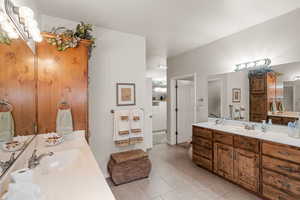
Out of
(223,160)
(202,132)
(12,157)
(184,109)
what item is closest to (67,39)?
(12,157)

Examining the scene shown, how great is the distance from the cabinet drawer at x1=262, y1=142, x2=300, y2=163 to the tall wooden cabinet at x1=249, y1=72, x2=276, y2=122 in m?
0.71

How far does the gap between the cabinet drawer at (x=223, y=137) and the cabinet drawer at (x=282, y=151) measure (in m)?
0.44

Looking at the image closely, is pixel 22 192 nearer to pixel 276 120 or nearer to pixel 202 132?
pixel 202 132

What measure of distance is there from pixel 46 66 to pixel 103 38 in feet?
3.62

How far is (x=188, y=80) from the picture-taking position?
4.48 m

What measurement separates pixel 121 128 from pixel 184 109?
2523 mm

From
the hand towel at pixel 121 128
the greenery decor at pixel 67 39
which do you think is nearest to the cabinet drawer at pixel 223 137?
the hand towel at pixel 121 128

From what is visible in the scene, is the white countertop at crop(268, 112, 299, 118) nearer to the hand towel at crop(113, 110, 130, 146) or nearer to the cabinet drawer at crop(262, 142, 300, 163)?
the cabinet drawer at crop(262, 142, 300, 163)

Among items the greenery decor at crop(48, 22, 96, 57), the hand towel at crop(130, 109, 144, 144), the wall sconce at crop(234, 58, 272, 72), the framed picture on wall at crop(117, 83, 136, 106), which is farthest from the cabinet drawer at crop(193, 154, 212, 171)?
the greenery decor at crop(48, 22, 96, 57)

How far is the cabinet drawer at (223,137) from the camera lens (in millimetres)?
2248

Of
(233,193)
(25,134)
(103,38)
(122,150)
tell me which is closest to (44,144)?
(25,134)

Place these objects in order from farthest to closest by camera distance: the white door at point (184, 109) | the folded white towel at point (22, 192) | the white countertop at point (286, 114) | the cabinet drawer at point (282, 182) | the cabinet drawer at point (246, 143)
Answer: the white door at point (184, 109), the white countertop at point (286, 114), the cabinet drawer at point (246, 143), the cabinet drawer at point (282, 182), the folded white towel at point (22, 192)

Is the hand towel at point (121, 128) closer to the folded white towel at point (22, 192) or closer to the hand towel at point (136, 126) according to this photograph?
the hand towel at point (136, 126)

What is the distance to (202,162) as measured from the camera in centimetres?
271
